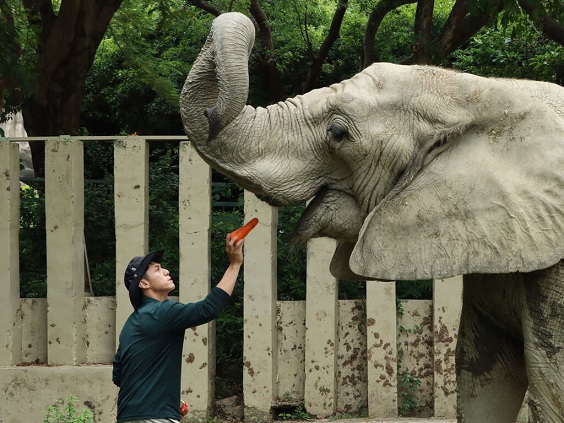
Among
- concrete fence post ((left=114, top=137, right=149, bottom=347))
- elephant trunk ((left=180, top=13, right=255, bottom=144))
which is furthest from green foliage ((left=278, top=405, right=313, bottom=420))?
elephant trunk ((left=180, top=13, right=255, bottom=144))

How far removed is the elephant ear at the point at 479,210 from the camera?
354cm

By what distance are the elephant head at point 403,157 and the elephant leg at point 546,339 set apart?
14 centimetres

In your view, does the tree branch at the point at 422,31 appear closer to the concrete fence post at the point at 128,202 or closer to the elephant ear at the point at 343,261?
the concrete fence post at the point at 128,202

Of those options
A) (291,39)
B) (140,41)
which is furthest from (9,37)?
(291,39)

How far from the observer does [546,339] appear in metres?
3.60

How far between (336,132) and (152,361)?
4.92 feet

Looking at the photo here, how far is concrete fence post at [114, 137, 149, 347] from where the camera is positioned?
7.90 meters

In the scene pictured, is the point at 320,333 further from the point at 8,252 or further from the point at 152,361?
the point at 152,361

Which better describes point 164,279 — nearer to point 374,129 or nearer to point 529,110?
point 374,129

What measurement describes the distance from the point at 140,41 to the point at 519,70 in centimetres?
401

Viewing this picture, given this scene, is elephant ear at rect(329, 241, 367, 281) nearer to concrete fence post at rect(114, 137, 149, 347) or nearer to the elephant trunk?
the elephant trunk

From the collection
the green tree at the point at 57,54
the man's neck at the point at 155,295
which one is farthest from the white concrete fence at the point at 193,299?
the man's neck at the point at 155,295

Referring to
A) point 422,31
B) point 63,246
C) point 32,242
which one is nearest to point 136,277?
point 63,246

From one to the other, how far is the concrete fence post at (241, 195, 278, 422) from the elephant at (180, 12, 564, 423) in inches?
157
